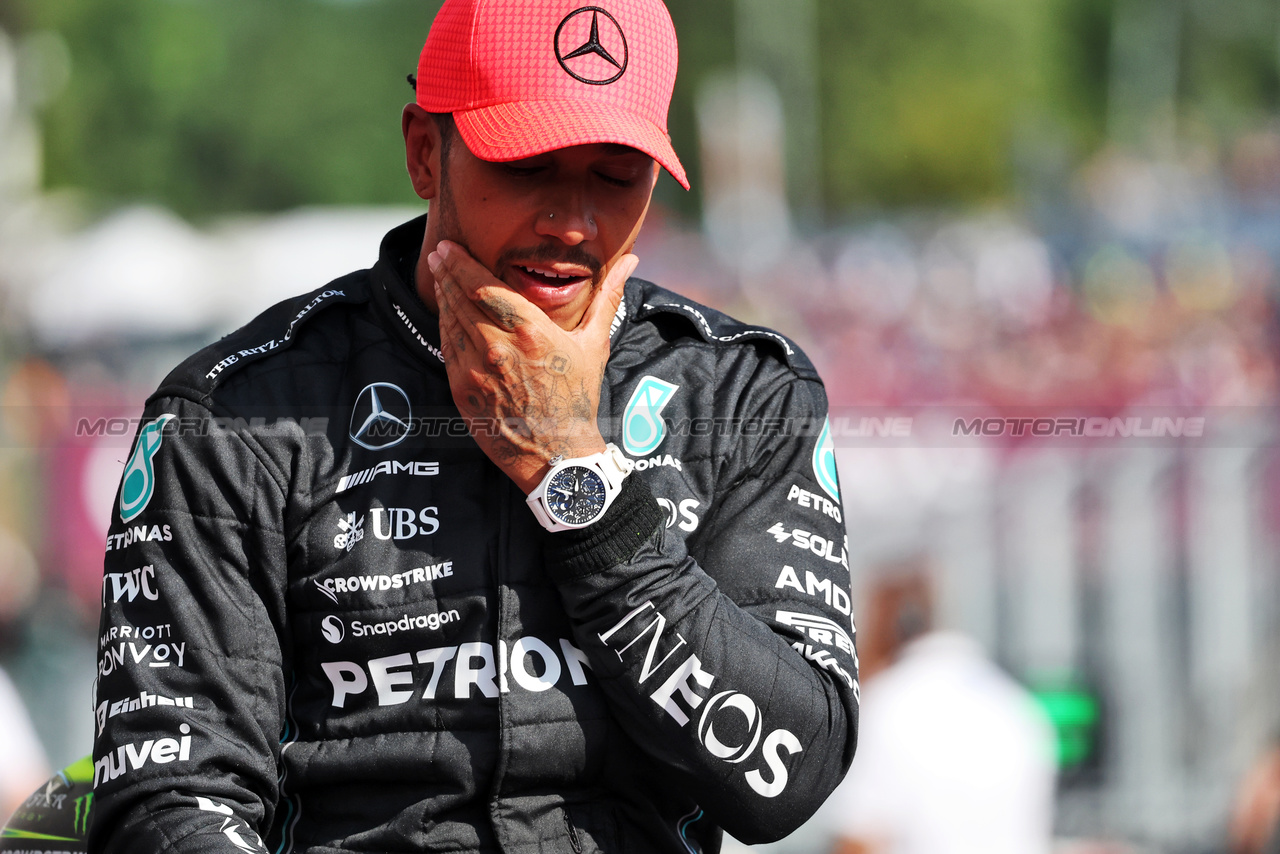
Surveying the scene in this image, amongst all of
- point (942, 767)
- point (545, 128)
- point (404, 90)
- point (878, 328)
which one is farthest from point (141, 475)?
point (404, 90)

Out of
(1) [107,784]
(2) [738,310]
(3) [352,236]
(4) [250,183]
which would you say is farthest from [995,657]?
(4) [250,183]

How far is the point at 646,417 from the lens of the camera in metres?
2.34

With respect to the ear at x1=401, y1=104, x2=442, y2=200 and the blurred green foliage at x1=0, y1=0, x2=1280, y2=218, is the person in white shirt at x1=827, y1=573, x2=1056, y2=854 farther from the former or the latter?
the blurred green foliage at x1=0, y1=0, x2=1280, y2=218

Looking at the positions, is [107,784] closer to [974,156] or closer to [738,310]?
[738,310]

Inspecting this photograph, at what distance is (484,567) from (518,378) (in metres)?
0.31

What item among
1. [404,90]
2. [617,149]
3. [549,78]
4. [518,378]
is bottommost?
[518,378]

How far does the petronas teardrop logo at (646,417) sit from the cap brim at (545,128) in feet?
1.16

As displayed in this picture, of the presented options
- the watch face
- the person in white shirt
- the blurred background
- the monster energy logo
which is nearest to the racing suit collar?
the watch face

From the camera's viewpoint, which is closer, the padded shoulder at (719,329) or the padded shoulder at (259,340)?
the padded shoulder at (259,340)

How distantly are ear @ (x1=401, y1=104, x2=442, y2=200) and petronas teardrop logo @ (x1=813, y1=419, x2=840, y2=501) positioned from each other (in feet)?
2.53

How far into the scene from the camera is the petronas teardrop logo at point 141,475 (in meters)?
2.17

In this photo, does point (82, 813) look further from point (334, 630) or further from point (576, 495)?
point (576, 495)

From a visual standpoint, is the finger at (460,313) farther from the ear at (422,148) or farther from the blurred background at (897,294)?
the blurred background at (897,294)

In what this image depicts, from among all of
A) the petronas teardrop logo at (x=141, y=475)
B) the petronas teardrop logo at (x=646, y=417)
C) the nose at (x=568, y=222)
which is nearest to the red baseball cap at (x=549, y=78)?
the nose at (x=568, y=222)
